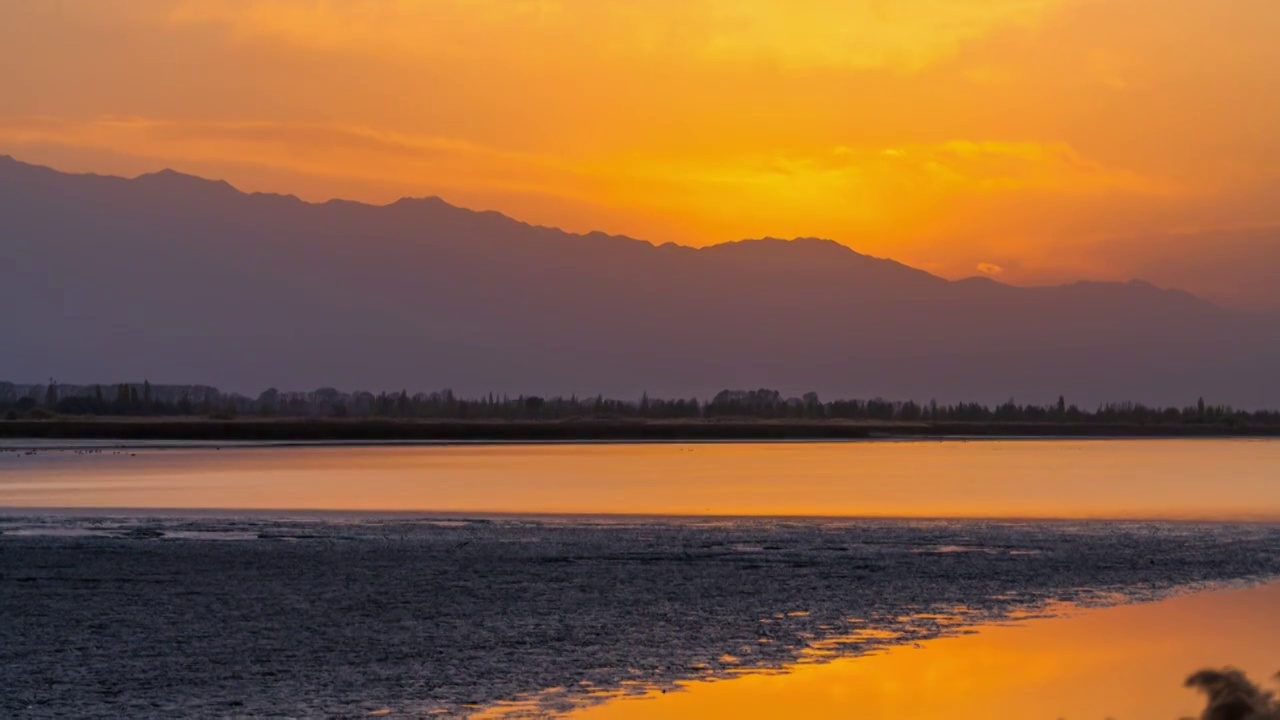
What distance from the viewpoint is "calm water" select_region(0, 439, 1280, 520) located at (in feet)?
126

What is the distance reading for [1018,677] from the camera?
16.1 metres

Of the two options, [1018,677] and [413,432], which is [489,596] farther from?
[413,432]

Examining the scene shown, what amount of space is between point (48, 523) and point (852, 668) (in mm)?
21221

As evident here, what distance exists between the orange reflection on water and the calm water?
16.8 m

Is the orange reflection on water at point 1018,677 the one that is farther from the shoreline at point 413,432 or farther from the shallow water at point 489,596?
the shoreline at point 413,432

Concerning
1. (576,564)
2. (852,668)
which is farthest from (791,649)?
(576,564)

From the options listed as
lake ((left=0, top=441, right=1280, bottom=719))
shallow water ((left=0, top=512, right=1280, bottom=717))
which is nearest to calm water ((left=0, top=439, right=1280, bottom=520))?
lake ((left=0, top=441, right=1280, bottom=719))

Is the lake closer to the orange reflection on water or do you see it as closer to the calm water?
the orange reflection on water

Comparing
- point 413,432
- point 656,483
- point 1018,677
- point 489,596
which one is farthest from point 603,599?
point 413,432

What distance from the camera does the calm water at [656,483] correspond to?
3841 centimetres

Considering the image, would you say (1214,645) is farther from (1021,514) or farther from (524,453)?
(524,453)

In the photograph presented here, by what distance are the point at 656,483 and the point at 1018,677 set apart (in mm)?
34502

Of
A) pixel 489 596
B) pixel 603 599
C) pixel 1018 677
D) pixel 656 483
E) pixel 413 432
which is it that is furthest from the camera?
pixel 413 432

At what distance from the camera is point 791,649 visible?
55.4ft
